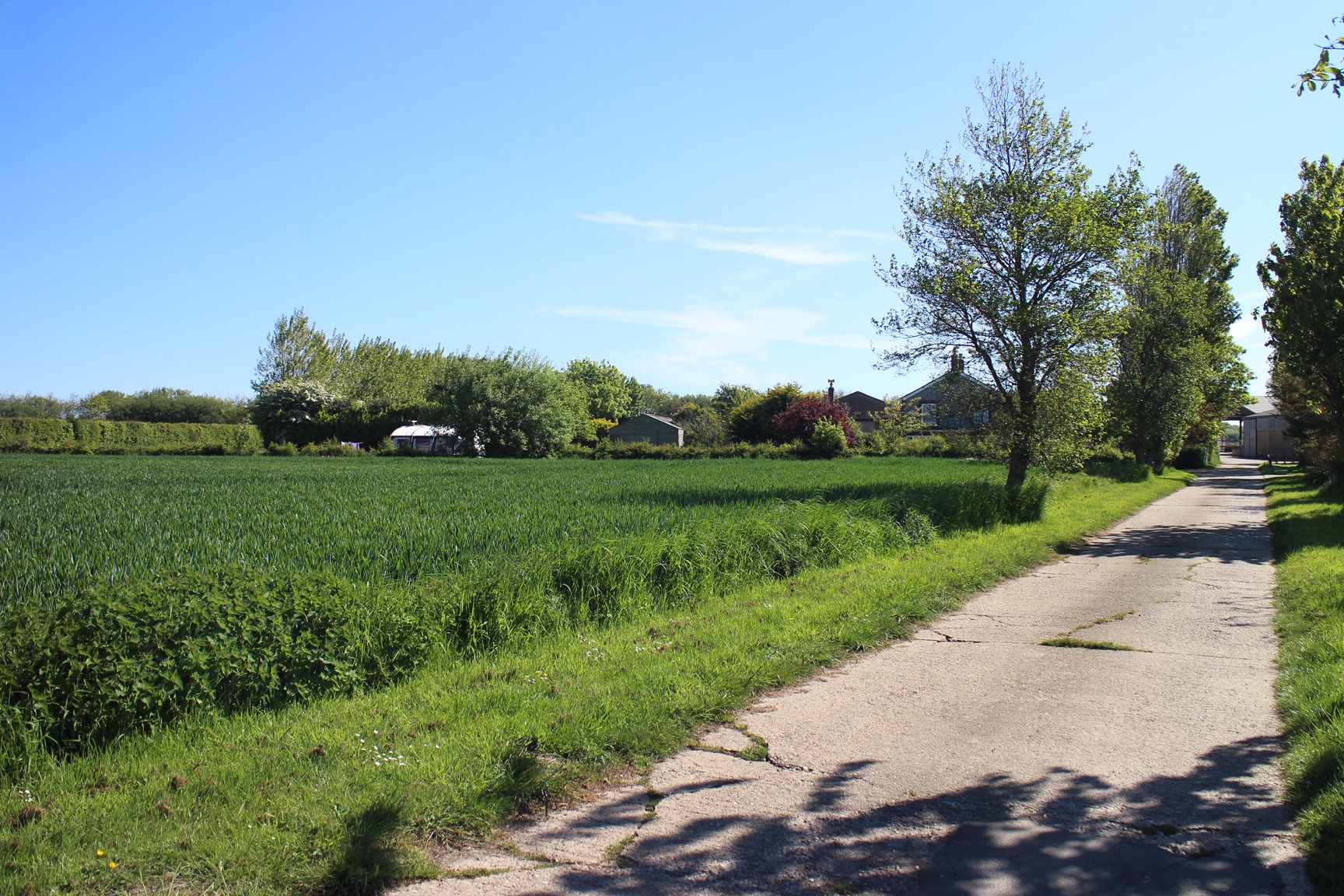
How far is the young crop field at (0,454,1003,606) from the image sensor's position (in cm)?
829

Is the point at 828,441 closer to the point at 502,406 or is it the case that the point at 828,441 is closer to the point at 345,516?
the point at 502,406

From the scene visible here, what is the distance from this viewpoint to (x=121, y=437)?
56.0 metres

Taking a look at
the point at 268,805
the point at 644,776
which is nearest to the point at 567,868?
the point at 644,776

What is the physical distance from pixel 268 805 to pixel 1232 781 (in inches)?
207

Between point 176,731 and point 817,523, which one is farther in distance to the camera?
point 817,523

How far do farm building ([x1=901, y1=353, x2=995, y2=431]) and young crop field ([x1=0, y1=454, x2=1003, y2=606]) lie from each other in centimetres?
186

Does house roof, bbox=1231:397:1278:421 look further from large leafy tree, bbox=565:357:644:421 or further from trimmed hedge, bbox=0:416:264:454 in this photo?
trimmed hedge, bbox=0:416:264:454

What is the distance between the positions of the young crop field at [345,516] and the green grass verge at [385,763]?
2073mm

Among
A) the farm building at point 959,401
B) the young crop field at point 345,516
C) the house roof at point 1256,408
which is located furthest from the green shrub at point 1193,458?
the farm building at point 959,401

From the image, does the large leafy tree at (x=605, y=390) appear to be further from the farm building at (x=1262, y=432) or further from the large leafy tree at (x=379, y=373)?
the farm building at (x=1262, y=432)

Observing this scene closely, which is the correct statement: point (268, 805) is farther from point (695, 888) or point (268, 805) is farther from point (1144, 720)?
point (1144, 720)

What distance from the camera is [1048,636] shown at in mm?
8227

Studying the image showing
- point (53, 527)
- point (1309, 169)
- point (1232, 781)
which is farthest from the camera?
point (1309, 169)

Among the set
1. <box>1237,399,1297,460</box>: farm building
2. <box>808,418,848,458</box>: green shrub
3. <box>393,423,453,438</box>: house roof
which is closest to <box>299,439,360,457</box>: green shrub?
<box>393,423,453,438</box>: house roof
